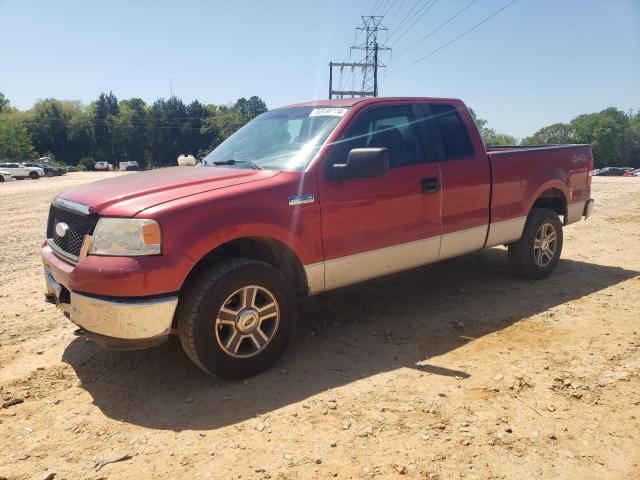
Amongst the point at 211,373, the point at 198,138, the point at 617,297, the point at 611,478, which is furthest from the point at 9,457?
the point at 198,138

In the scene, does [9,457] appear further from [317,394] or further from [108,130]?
[108,130]

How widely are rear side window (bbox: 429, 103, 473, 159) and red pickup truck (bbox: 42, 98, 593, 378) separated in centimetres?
1

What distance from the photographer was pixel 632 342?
378cm

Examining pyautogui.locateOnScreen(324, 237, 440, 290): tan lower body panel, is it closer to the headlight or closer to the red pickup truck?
the red pickup truck

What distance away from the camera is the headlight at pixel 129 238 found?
2.89 m

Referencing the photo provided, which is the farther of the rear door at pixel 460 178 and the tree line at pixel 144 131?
the tree line at pixel 144 131

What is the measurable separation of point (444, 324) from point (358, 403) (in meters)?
1.57

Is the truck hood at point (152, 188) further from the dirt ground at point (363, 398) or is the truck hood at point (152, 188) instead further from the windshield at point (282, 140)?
the dirt ground at point (363, 398)

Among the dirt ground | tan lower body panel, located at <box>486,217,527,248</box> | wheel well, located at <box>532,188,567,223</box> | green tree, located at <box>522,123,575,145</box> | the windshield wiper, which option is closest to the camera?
the dirt ground

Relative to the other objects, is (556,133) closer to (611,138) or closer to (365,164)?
(611,138)

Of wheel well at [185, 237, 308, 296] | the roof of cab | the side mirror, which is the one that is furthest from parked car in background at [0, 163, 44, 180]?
the side mirror

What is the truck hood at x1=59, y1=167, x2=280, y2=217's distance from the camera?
120 inches

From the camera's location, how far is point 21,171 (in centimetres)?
4159

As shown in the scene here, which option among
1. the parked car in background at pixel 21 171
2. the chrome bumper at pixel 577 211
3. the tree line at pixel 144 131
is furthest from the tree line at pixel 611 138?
the chrome bumper at pixel 577 211
